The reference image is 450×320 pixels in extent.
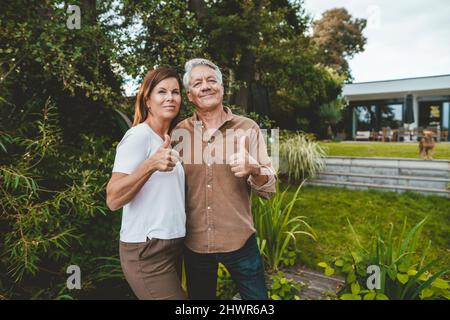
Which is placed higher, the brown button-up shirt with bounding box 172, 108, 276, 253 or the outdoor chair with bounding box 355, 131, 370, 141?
the outdoor chair with bounding box 355, 131, 370, 141

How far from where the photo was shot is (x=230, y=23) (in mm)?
3242

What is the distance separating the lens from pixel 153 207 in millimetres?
1163

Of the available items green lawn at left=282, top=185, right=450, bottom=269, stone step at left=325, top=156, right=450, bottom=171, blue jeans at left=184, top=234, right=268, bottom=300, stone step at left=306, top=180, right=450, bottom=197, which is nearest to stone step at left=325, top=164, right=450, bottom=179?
stone step at left=325, top=156, right=450, bottom=171

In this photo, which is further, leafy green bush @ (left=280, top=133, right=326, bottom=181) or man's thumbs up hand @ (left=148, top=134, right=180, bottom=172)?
leafy green bush @ (left=280, top=133, right=326, bottom=181)

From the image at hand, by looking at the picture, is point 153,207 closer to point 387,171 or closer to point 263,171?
point 263,171

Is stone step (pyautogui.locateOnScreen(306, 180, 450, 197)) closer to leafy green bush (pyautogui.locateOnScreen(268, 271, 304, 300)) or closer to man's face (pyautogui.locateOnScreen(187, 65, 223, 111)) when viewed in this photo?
leafy green bush (pyautogui.locateOnScreen(268, 271, 304, 300))

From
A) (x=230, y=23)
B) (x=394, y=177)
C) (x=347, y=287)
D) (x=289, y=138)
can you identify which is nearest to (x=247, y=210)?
(x=347, y=287)

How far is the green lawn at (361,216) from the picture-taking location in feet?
9.91

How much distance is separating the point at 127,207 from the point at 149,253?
21 centimetres

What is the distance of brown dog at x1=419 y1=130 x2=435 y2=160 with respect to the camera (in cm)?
382

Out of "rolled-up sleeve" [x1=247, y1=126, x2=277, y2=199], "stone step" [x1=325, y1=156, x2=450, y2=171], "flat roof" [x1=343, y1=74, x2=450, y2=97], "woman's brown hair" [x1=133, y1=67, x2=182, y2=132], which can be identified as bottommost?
"stone step" [x1=325, y1=156, x2=450, y2=171]

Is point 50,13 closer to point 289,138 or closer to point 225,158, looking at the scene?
point 225,158

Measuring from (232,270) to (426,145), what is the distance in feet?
12.1

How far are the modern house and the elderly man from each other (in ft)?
12.6
